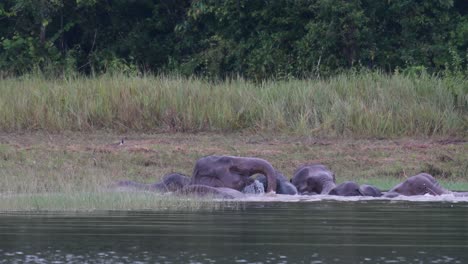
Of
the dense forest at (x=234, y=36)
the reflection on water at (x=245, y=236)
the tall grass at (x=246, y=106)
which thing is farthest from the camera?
the dense forest at (x=234, y=36)

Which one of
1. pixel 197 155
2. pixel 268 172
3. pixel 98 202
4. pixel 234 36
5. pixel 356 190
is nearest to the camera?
pixel 98 202

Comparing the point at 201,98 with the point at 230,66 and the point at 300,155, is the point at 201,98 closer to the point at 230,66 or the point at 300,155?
the point at 300,155

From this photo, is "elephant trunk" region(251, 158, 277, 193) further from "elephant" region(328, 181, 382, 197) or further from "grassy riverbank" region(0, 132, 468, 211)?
"grassy riverbank" region(0, 132, 468, 211)

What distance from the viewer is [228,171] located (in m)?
15.4

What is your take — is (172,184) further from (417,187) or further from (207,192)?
(417,187)

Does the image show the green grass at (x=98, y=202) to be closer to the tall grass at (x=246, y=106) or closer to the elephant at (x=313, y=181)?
the elephant at (x=313, y=181)

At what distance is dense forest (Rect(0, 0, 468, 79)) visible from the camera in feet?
85.1

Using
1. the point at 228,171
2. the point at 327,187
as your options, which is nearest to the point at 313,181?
the point at 327,187

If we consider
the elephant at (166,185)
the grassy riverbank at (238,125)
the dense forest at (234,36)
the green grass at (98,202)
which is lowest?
the green grass at (98,202)

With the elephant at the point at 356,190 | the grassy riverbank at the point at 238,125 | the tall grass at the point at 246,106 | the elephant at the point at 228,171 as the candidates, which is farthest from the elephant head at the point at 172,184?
the tall grass at the point at 246,106

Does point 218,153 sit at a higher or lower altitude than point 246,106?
lower

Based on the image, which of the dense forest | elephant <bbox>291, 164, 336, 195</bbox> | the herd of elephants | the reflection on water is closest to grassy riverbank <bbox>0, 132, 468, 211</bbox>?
the herd of elephants

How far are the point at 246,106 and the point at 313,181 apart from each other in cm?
614

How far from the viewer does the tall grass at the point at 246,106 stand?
68.0 ft
